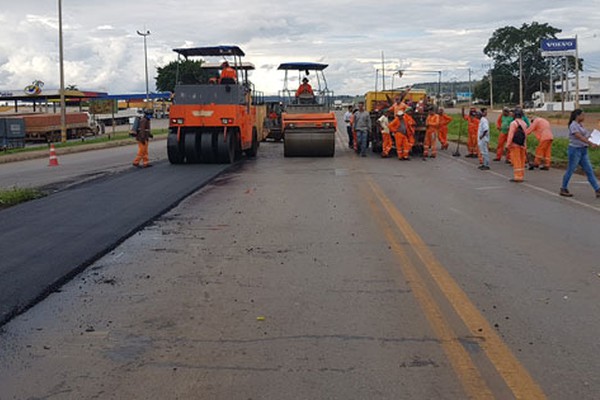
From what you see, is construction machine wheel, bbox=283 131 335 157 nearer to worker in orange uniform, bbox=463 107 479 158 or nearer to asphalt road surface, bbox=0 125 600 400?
worker in orange uniform, bbox=463 107 479 158

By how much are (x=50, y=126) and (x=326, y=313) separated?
41686 mm

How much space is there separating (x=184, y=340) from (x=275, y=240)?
3.86 m

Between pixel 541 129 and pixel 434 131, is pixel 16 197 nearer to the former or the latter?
pixel 541 129

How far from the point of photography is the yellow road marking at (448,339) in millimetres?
4246

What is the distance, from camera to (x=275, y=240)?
29.3ft

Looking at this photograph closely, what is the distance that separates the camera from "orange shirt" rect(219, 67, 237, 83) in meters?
20.2

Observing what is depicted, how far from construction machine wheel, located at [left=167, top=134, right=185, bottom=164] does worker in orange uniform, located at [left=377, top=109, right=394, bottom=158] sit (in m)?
6.62

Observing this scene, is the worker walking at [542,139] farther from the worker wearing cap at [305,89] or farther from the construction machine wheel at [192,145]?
the construction machine wheel at [192,145]

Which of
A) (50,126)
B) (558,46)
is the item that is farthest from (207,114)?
(558,46)

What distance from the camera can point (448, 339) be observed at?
510cm

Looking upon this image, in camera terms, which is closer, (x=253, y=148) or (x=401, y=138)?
(x=401, y=138)


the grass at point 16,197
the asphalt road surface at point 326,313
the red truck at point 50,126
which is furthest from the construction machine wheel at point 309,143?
the red truck at point 50,126

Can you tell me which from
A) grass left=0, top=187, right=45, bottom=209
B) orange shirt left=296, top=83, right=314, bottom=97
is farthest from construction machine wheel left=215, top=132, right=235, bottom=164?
grass left=0, top=187, right=45, bottom=209

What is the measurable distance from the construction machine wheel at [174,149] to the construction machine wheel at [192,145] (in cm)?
17
